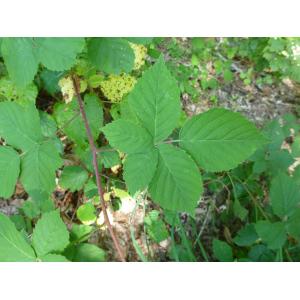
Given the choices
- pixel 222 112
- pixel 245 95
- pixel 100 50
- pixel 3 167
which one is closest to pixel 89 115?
pixel 100 50

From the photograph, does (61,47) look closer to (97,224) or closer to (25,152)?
(25,152)

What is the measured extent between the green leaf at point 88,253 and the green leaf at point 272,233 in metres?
0.65

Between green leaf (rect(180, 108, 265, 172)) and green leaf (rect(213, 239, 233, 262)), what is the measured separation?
24.9 inches

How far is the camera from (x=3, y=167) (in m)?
1.26

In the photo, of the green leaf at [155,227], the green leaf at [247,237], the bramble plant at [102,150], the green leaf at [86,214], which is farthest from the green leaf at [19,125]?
the green leaf at [247,237]

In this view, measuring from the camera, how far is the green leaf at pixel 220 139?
1045mm

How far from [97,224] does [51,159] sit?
2.12ft

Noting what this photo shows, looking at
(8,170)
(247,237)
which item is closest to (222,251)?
(247,237)

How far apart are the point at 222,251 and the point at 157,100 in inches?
32.1

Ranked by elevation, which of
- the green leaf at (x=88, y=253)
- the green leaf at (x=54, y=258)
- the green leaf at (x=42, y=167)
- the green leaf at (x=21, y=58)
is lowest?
the green leaf at (x=88, y=253)

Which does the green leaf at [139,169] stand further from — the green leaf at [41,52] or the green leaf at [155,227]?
the green leaf at [155,227]

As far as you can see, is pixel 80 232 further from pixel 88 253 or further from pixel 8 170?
pixel 8 170

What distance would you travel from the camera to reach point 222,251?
1580mm

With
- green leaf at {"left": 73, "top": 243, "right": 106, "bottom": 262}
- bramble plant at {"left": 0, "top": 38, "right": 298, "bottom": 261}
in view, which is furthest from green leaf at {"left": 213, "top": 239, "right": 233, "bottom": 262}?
green leaf at {"left": 73, "top": 243, "right": 106, "bottom": 262}
